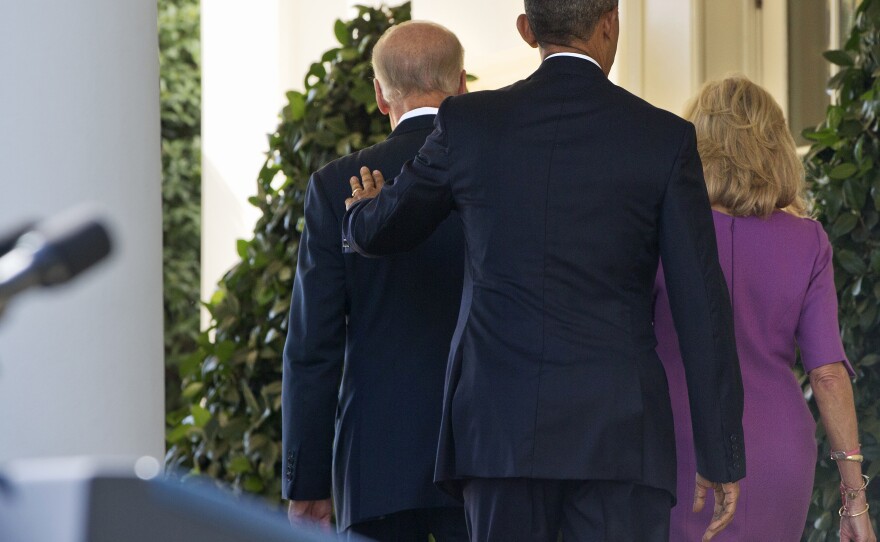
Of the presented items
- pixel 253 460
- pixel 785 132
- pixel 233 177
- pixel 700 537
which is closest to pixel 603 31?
pixel 785 132

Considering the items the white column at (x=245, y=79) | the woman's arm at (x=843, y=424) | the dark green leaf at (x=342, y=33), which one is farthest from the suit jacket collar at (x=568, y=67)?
the white column at (x=245, y=79)

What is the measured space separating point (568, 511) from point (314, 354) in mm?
772

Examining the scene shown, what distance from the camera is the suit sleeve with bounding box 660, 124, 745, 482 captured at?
95.0 inches

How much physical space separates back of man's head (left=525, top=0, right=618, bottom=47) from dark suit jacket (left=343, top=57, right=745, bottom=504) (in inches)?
2.3

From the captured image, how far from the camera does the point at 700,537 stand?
112 inches

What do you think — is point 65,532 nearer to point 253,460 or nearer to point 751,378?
point 751,378

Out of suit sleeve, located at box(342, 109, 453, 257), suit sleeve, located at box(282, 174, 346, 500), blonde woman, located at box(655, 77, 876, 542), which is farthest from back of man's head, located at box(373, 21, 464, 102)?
blonde woman, located at box(655, 77, 876, 542)

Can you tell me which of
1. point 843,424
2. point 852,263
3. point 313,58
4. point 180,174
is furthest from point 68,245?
point 180,174

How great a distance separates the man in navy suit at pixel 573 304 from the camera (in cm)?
235

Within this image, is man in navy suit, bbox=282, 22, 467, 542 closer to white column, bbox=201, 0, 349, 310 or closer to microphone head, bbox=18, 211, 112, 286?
microphone head, bbox=18, 211, 112, 286

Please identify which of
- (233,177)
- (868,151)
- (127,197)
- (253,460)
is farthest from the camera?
(233,177)

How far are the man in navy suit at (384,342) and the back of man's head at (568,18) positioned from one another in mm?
480

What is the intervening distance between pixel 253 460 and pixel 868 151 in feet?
7.72

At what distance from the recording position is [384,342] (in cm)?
292
